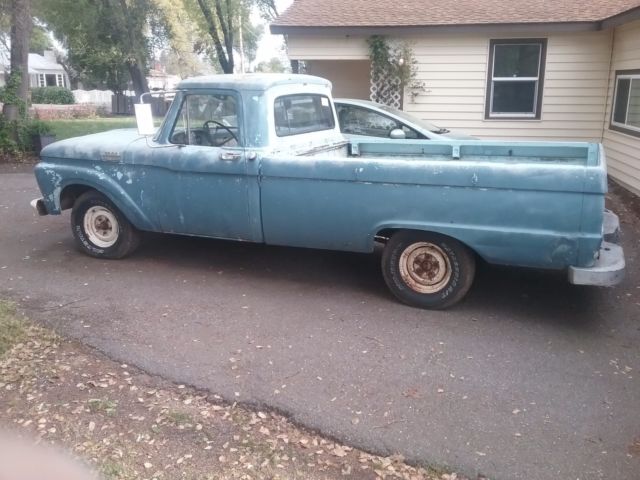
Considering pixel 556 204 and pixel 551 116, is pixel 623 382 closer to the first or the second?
pixel 556 204

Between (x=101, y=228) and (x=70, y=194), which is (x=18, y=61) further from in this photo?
(x=101, y=228)

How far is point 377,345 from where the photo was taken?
4.43 meters

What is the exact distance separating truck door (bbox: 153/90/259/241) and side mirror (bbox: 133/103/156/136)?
29 centimetres

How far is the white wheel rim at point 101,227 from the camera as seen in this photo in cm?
631

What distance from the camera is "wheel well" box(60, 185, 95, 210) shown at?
6.36m

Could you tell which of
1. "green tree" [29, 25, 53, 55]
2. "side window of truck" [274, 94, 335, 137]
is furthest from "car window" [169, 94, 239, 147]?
"green tree" [29, 25, 53, 55]

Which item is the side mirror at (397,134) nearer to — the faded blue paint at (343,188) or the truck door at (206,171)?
the faded blue paint at (343,188)

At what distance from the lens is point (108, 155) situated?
19.5ft

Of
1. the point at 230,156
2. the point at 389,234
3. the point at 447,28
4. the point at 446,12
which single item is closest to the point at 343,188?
the point at 389,234

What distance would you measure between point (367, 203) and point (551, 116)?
Result: 855 centimetres

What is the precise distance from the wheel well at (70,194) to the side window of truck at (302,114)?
7.17 ft

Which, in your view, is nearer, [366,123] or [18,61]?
[366,123]

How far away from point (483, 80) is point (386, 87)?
1.93 meters

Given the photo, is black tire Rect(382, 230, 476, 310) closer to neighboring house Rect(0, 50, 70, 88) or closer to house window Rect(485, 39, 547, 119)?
house window Rect(485, 39, 547, 119)
